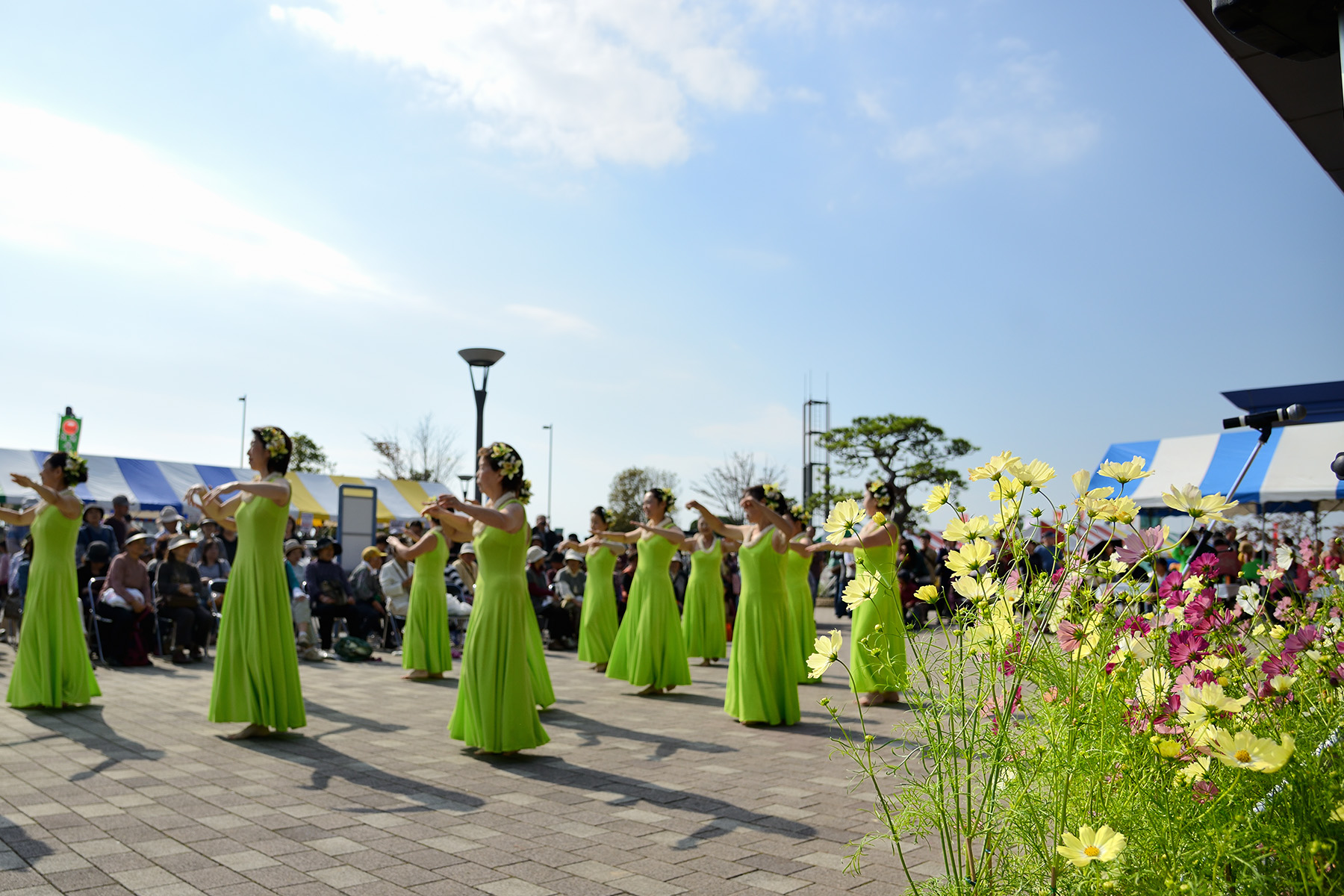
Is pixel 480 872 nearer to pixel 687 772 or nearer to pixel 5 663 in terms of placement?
pixel 687 772

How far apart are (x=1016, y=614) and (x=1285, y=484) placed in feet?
52.9

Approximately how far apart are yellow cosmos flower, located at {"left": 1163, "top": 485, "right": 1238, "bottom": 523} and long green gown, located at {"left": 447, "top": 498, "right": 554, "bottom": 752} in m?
4.84

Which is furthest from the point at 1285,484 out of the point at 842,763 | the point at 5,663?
the point at 5,663

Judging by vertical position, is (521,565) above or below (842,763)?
above

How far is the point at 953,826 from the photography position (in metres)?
2.26

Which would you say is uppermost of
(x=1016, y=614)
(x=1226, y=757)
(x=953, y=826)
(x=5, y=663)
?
(x=1016, y=614)

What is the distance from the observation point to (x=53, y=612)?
809cm

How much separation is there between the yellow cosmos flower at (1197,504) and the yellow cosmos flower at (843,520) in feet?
→ 2.22

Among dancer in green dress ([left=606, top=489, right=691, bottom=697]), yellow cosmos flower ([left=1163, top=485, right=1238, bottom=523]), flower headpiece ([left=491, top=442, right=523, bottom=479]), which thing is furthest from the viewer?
dancer in green dress ([left=606, top=489, right=691, bottom=697])

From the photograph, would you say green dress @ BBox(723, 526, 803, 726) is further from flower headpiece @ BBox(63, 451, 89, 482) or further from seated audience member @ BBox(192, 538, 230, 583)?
seated audience member @ BBox(192, 538, 230, 583)

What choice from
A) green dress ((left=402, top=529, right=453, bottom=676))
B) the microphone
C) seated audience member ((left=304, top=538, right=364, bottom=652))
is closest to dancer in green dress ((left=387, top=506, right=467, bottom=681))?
green dress ((left=402, top=529, right=453, bottom=676))

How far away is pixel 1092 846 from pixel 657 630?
828 cm

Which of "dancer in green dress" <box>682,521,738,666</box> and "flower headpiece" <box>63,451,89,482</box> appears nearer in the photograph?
"flower headpiece" <box>63,451,89,482</box>

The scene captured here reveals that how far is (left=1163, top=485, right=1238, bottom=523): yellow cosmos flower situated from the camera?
206 centimetres
